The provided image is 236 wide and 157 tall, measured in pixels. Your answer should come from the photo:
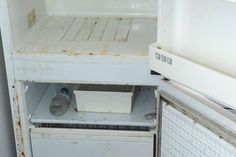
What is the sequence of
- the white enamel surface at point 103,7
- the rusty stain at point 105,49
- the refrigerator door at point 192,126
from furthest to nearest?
the white enamel surface at point 103,7
the rusty stain at point 105,49
the refrigerator door at point 192,126

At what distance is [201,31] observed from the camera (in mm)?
1084

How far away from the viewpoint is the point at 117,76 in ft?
4.63

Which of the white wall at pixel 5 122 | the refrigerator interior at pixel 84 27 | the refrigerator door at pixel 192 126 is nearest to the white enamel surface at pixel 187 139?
the refrigerator door at pixel 192 126

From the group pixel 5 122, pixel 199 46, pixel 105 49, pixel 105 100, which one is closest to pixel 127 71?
pixel 105 49

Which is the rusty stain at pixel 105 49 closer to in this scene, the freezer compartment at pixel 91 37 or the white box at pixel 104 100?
the freezer compartment at pixel 91 37

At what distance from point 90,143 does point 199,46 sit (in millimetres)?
634

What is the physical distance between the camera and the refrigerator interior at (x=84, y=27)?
1446 mm

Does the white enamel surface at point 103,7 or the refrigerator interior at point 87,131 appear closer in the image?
the refrigerator interior at point 87,131

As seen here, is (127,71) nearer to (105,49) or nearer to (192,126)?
(105,49)

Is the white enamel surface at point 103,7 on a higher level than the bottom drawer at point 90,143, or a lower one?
higher

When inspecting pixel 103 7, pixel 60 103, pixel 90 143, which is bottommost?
pixel 90 143

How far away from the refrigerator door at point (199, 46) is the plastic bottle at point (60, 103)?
54 cm

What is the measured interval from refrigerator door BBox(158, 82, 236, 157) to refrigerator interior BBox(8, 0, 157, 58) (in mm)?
231

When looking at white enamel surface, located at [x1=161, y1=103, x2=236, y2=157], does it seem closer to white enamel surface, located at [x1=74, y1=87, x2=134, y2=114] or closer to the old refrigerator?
the old refrigerator
